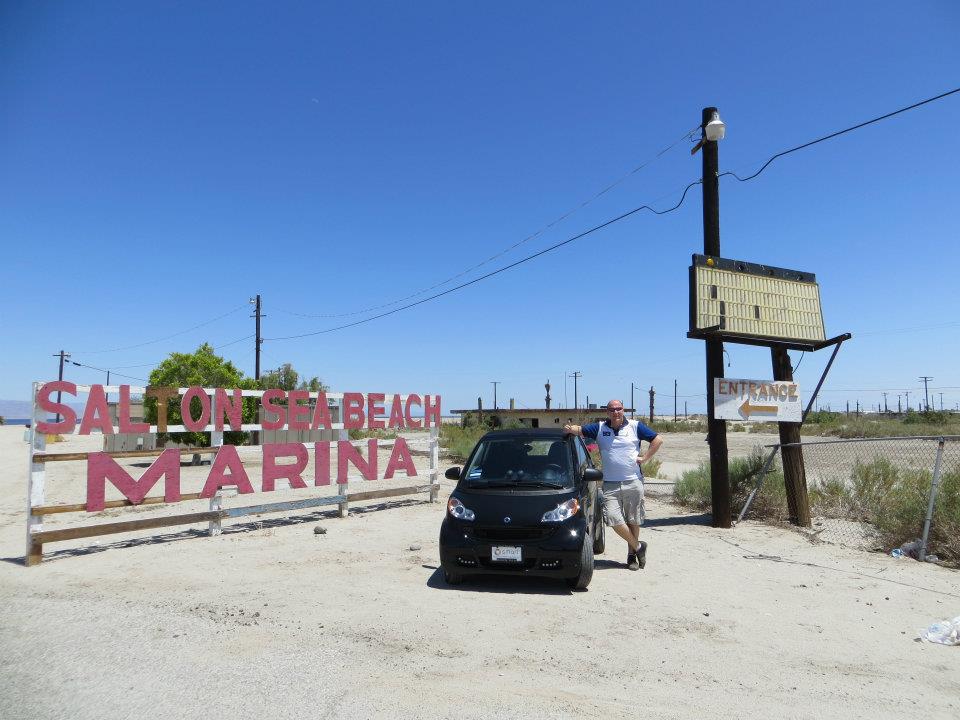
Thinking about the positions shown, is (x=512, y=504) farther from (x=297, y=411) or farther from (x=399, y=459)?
(x=399, y=459)

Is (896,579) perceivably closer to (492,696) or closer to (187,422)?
(492,696)

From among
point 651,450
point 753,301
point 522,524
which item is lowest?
point 522,524

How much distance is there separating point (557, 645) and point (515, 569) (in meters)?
1.54

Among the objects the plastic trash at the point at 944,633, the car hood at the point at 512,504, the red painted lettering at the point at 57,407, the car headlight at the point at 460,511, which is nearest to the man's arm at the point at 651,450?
the car hood at the point at 512,504

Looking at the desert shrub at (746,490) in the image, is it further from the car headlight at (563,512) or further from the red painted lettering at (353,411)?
the red painted lettering at (353,411)

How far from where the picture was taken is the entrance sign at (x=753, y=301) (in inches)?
443

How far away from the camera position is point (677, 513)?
1289cm

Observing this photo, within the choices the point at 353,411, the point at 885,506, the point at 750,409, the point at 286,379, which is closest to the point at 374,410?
the point at 353,411

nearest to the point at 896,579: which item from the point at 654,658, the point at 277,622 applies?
the point at 654,658

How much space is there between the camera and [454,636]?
220 inches

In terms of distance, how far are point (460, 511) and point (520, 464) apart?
107 centimetres

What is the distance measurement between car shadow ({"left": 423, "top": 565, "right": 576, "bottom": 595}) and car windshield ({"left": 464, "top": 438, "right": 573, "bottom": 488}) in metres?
1.07

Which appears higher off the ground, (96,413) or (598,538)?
(96,413)

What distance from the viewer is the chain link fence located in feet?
28.2
